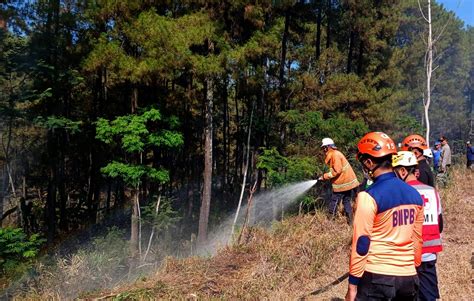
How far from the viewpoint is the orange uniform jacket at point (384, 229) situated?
2.60 m

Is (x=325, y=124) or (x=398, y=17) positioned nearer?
(x=325, y=124)

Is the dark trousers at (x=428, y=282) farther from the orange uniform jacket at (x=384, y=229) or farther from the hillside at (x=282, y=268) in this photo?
the hillside at (x=282, y=268)

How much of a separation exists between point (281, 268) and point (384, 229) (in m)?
3.56

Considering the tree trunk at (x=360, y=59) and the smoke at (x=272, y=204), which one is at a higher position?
the tree trunk at (x=360, y=59)

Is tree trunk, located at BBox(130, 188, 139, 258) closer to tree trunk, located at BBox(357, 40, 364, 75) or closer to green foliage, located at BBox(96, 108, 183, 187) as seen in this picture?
green foliage, located at BBox(96, 108, 183, 187)

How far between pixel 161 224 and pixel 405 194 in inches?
607

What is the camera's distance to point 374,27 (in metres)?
21.4

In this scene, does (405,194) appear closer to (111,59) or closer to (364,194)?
(364,194)

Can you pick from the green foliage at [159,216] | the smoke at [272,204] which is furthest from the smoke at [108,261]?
the green foliage at [159,216]

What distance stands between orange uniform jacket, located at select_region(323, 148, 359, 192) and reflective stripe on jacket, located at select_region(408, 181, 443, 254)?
10.7 feet

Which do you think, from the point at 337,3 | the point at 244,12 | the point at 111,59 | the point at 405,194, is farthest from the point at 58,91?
the point at 405,194

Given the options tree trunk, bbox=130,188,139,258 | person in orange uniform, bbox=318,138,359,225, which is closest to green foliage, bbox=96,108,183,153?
tree trunk, bbox=130,188,139,258

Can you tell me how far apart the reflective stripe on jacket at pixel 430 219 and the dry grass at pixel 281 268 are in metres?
1.95

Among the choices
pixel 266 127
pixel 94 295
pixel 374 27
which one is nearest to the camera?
pixel 94 295
